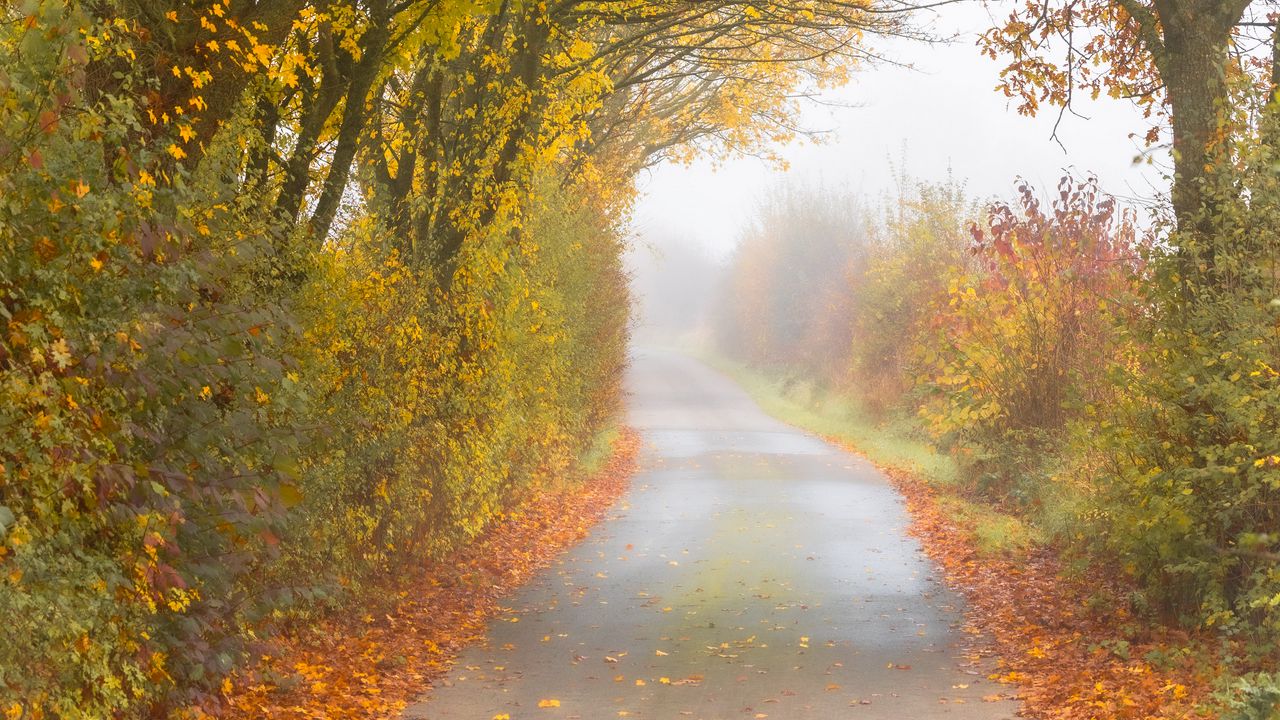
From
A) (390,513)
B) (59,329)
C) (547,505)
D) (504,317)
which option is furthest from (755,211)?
(59,329)

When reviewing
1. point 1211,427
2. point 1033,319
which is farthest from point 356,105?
point 1033,319

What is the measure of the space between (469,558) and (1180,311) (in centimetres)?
780

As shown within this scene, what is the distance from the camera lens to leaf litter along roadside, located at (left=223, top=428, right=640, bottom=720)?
7.94m

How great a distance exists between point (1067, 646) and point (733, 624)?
2.82 metres

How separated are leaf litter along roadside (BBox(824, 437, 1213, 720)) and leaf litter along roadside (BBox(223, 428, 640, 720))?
415cm

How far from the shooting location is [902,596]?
1229 cm

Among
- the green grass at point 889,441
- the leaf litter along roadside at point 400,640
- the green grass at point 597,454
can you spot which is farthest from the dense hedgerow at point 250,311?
the green grass at point 889,441

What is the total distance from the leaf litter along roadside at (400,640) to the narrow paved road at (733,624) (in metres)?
0.28

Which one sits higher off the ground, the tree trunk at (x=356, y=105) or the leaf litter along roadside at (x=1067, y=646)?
the tree trunk at (x=356, y=105)

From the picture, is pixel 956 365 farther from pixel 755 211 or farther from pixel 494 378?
pixel 755 211

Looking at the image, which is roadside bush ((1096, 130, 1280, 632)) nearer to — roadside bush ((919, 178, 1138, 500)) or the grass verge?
the grass verge

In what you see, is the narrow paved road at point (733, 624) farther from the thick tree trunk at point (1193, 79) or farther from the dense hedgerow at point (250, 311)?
the thick tree trunk at point (1193, 79)

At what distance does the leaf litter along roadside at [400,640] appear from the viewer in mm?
7938

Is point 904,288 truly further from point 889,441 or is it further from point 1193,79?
point 1193,79
